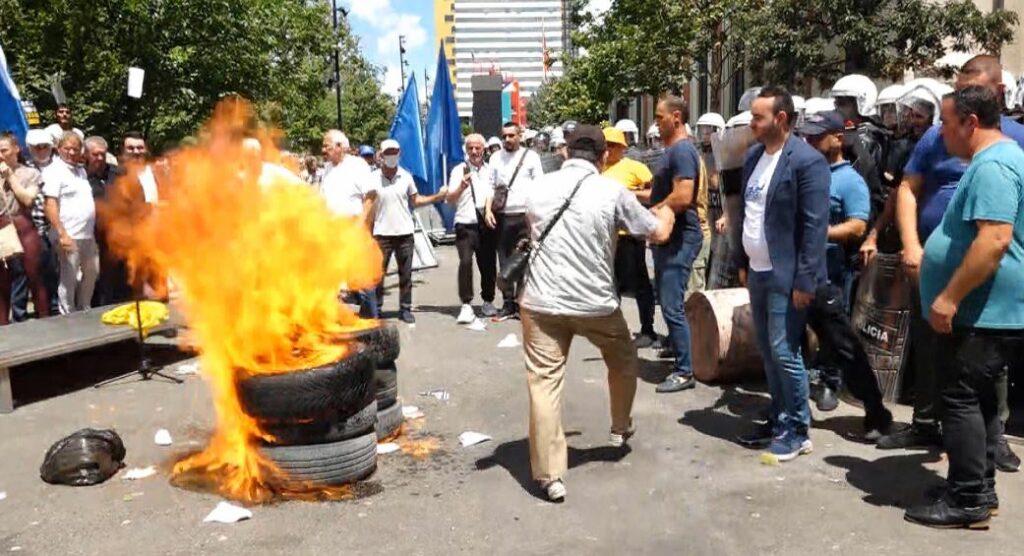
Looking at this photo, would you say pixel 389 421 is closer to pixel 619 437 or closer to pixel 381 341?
pixel 381 341

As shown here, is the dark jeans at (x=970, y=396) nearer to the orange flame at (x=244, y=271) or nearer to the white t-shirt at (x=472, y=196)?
the orange flame at (x=244, y=271)

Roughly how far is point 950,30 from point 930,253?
13.6 metres

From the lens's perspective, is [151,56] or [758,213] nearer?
[758,213]

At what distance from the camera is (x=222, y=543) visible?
441cm

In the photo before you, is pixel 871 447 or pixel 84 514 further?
pixel 871 447

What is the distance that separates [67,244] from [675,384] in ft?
21.3

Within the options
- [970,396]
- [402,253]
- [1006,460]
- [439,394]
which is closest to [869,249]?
[1006,460]

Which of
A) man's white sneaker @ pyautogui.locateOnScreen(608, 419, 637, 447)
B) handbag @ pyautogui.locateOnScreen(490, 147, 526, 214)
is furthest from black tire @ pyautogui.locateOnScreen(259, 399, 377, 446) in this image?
handbag @ pyautogui.locateOnScreen(490, 147, 526, 214)

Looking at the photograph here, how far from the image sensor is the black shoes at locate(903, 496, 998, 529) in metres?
4.31

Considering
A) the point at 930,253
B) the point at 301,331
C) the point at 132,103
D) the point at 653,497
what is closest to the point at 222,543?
the point at 301,331

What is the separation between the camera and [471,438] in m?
5.99

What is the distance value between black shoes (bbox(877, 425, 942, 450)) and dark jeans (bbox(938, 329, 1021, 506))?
3.74 feet

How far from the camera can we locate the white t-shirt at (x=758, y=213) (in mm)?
5211

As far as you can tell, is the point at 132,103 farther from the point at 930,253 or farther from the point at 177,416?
the point at 930,253
